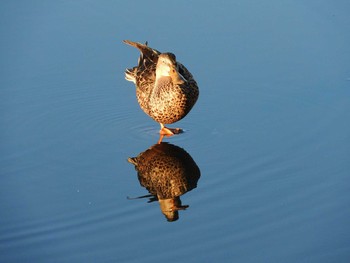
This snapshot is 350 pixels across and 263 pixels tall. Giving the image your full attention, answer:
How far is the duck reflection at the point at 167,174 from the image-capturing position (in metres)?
5.71

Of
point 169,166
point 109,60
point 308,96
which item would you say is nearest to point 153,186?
point 169,166

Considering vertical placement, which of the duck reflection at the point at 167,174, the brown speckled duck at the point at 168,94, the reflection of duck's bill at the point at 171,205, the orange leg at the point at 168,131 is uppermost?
the brown speckled duck at the point at 168,94

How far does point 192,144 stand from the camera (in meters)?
6.70

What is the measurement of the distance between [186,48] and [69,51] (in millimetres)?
1286

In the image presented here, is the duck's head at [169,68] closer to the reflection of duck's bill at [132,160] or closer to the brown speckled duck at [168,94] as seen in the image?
the brown speckled duck at [168,94]

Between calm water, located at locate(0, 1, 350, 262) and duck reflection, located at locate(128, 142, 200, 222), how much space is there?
0.08 feet

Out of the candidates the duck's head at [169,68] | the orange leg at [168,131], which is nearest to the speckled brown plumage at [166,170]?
the orange leg at [168,131]

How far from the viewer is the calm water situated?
5.16 metres

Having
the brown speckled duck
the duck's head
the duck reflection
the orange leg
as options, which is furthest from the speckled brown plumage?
the duck's head

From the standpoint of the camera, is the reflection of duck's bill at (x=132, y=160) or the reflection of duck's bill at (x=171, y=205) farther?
the reflection of duck's bill at (x=132, y=160)

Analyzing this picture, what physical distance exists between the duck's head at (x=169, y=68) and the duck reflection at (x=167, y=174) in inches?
24.6

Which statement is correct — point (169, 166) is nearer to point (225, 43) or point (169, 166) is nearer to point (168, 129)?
point (168, 129)

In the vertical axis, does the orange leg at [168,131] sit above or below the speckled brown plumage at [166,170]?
above

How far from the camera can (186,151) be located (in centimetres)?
656
